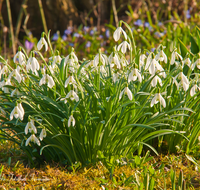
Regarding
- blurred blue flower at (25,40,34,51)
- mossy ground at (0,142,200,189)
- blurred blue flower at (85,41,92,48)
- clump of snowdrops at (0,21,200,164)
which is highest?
A: blurred blue flower at (25,40,34,51)

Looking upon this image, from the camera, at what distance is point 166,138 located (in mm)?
2455

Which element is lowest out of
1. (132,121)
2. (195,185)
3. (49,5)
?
(195,185)

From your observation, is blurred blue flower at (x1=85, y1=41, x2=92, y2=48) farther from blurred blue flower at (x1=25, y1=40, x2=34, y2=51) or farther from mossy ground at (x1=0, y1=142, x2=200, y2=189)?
mossy ground at (x1=0, y1=142, x2=200, y2=189)

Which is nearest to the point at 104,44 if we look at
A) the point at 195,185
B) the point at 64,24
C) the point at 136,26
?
the point at 136,26

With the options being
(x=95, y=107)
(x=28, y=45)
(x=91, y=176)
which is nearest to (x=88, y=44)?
(x=28, y=45)

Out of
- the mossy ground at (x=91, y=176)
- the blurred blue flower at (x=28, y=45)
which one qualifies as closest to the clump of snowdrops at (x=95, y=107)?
the mossy ground at (x=91, y=176)

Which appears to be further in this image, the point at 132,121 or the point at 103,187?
the point at 132,121

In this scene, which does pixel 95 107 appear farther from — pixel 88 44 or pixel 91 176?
pixel 88 44

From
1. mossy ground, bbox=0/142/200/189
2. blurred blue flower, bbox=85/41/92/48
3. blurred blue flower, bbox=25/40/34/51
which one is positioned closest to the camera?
mossy ground, bbox=0/142/200/189

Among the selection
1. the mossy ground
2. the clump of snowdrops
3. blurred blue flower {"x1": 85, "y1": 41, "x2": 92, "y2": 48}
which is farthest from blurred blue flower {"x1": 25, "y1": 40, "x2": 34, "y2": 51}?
the mossy ground

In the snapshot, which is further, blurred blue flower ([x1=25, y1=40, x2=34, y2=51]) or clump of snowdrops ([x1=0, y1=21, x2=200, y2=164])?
blurred blue flower ([x1=25, y1=40, x2=34, y2=51])

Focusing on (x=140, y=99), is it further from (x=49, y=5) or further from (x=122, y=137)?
(x=49, y=5)

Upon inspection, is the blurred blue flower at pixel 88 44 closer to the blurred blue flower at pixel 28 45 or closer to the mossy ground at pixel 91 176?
the blurred blue flower at pixel 28 45

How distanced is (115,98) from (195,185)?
95 cm
